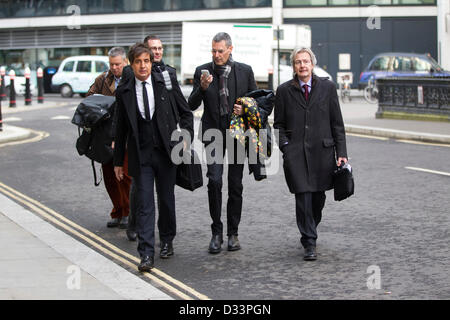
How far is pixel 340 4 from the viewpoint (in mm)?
41906

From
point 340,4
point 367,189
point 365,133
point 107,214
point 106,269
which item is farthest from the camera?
point 340,4

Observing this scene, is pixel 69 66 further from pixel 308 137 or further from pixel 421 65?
pixel 308 137

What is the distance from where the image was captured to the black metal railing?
61.6 feet

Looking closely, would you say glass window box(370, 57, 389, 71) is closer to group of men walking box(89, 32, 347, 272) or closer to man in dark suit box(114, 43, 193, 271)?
group of men walking box(89, 32, 347, 272)

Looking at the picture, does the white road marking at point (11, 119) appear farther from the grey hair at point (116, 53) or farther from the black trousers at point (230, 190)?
the black trousers at point (230, 190)

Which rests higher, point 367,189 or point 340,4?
point 340,4

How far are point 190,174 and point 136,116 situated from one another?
68 centimetres

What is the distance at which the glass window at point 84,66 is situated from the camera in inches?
1363

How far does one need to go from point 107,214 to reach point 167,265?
8.05 ft

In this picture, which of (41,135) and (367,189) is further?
(41,135)

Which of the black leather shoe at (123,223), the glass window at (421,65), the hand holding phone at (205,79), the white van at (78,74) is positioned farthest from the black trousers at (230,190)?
the white van at (78,74)

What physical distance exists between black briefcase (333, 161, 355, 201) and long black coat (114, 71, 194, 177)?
128 centimetres
